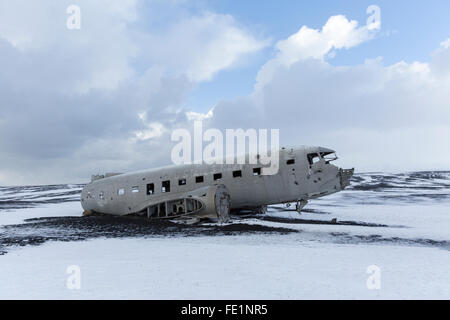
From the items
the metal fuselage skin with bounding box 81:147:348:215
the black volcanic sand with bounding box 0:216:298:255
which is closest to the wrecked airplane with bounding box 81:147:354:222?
the metal fuselage skin with bounding box 81:147:348:215

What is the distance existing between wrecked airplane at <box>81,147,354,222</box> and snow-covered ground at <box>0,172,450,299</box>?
2.22 meters

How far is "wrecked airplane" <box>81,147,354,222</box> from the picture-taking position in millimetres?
18750

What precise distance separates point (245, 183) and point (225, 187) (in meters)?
1.47

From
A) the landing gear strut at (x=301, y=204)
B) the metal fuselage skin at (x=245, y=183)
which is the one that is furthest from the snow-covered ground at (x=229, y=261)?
the metal fuselage skin at (x=245, y=183)

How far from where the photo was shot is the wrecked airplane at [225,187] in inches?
738

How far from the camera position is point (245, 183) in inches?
764

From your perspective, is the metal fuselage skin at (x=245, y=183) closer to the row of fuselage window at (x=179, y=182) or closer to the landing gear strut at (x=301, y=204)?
the row of fuselage window at (x=179, y=182)

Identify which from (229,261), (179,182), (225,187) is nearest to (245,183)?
(225,187)

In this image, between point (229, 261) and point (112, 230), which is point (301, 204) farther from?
point (112, 230)

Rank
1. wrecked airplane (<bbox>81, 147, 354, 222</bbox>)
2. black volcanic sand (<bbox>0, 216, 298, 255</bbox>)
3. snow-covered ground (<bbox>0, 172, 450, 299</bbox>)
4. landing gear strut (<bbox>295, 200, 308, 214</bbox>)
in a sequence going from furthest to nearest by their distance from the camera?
landing gear strut (<bbox>295, 200, 308, 214</bbox>), wrecked airplane (<bbox>81, 147, 354, 222</bbox>), black volcanic sand (<bbox>0, 216, 298, 255</bbox>), snow-covered ground (<bbox>0, 172, 450, 299</bbox>)

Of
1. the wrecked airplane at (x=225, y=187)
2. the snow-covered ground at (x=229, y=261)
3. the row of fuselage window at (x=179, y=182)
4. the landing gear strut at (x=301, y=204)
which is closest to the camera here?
the snow-covered ground at (x=229, y=261)

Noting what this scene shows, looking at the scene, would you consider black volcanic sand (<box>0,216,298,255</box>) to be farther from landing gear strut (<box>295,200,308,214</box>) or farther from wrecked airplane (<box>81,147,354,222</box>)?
landing gear strut (<box>295,200,308,214</box>)
